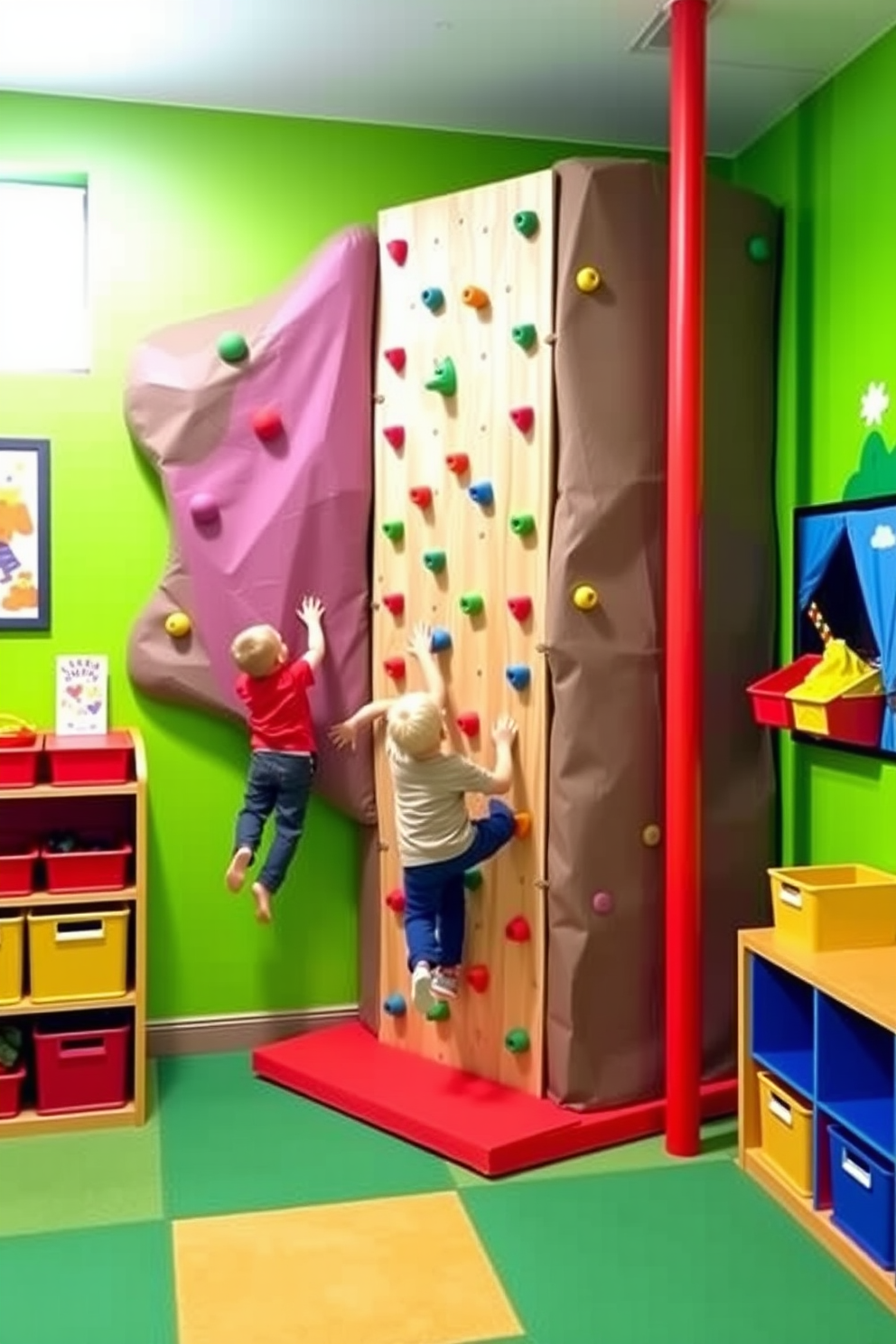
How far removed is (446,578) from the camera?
3.32m

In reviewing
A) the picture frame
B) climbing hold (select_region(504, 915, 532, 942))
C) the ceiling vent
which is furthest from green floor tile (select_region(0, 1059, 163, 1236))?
the ceiling vent

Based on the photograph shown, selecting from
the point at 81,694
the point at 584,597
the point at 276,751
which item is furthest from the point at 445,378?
the point at 81,694

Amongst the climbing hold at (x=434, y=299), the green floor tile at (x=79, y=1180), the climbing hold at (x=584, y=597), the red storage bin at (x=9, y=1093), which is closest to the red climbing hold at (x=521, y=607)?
the climbing hold at (x=584, y=597)

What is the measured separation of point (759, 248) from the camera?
11.0 ft

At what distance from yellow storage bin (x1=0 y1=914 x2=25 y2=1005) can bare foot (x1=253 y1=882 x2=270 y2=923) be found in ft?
1.95

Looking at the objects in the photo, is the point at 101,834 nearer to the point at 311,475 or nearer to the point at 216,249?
the point at 311,475

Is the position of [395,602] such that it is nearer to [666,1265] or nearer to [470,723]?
[470,723]

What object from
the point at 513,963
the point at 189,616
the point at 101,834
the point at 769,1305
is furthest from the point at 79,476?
the point at 769,1305

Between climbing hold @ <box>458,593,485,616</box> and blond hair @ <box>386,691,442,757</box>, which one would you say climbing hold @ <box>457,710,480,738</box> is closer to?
blond hair @ <box>386,691,442,757</box>

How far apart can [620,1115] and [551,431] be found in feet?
5.58

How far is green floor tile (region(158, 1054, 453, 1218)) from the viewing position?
2787 mm

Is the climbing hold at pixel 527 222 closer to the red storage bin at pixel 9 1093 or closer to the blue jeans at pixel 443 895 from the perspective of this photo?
the blue jeans at pixel 443 895

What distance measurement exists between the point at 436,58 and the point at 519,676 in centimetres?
160

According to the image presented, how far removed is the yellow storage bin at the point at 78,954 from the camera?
10.3 ft
